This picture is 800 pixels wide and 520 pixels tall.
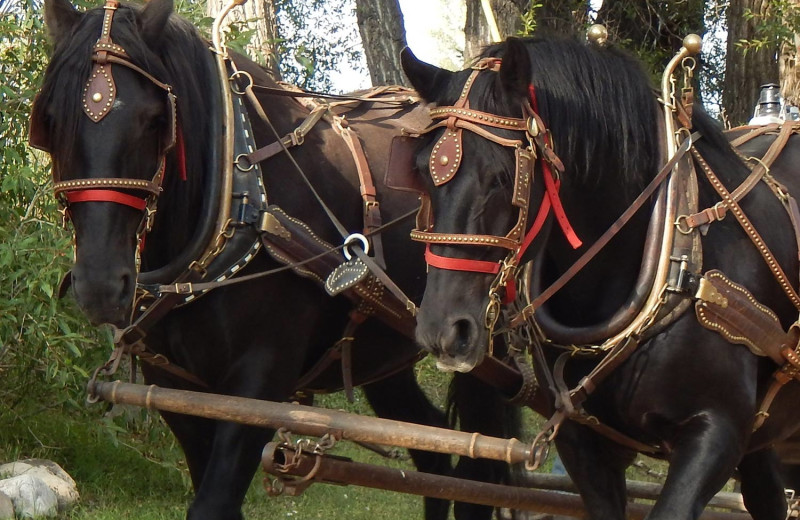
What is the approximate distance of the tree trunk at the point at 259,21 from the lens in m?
5.59

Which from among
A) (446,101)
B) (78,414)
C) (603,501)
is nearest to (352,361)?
(603,501)

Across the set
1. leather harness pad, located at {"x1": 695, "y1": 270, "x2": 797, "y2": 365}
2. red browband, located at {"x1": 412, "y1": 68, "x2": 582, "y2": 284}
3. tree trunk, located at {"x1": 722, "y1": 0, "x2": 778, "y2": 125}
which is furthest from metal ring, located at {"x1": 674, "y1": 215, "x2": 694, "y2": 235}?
tree trunk, located at {"x1": 722, "y1": 0, "x2": 778, "y2": 125}

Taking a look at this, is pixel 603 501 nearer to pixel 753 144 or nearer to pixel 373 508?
pixel 753 144

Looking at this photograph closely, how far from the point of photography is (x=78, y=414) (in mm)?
5723

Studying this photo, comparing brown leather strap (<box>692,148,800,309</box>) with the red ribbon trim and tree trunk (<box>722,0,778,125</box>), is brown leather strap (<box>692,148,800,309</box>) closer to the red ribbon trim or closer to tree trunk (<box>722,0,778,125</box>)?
the red ribbon trim

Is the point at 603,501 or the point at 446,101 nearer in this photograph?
the point at 446,101

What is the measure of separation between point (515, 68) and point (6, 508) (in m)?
3.04

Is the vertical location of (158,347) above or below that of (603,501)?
above

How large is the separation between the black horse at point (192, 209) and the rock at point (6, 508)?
146 centimetres

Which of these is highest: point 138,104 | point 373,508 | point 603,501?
point 138,104

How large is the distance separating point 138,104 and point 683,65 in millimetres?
1435

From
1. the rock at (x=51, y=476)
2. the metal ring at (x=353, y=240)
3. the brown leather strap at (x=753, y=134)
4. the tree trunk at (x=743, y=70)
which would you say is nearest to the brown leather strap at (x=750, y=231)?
the brown leather strap at (x=753, y=134)

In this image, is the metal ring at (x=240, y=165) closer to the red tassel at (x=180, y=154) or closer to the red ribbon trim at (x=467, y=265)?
the red tassel at (x=180, y=154)

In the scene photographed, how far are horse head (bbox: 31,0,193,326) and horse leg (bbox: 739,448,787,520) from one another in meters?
1.90
